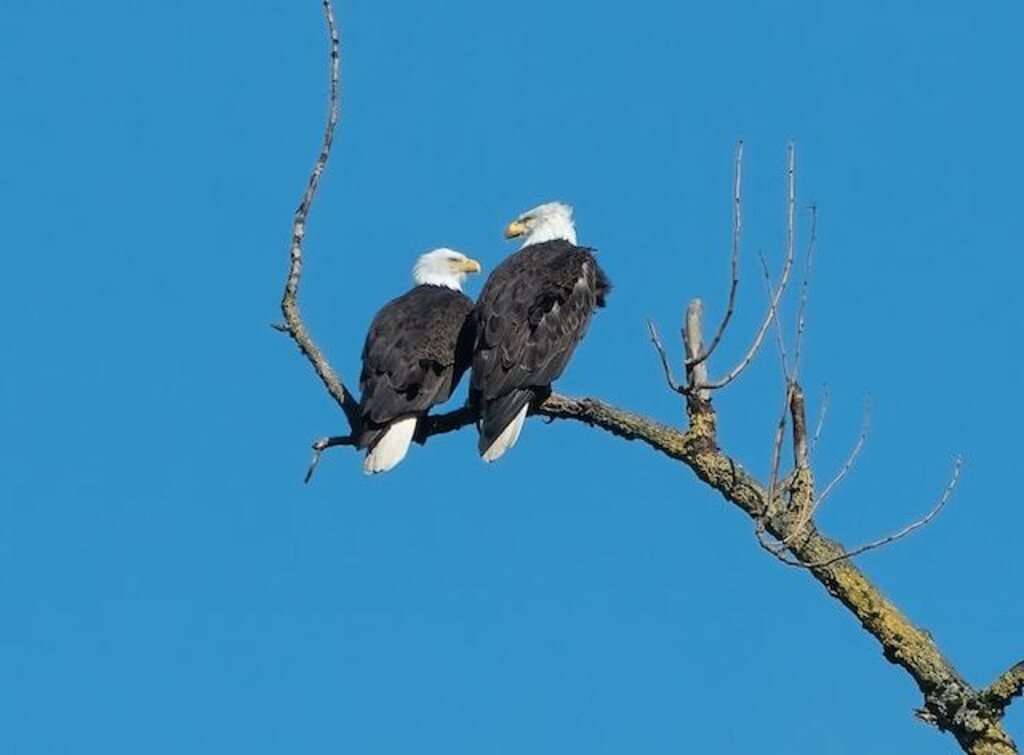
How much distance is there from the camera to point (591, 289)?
8.88 m

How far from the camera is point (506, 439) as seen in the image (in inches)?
321

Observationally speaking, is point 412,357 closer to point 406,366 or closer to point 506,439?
point 406,366

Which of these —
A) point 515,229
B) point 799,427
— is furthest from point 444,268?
point 799,427

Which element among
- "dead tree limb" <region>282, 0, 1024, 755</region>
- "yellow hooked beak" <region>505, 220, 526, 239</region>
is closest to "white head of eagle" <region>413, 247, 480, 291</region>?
"yellow hooked beak" <region>505, 220, 526, 239</region>

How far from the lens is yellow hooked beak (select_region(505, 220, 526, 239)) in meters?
10.2

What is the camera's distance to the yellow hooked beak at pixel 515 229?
401 inches

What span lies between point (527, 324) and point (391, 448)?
777mm

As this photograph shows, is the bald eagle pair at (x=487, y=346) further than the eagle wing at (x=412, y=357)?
No

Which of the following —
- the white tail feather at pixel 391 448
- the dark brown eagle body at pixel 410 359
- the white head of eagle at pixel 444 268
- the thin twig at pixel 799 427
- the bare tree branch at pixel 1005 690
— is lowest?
the bare tree branch at pixel 1005 690

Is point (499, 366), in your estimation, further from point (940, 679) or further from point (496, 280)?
point (940, 679)

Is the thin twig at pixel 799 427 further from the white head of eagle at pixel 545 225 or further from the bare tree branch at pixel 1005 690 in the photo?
the white head of eagle at pixel 545 225

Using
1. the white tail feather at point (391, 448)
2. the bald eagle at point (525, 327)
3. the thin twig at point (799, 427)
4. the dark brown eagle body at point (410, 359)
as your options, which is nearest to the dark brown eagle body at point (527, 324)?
the bald eagle at point (525, 327)

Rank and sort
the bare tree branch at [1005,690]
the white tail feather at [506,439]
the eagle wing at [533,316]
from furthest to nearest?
the eagle wing at [533,316]
the white tail feather at [506,439]
the bare tree branch at [1005,690]

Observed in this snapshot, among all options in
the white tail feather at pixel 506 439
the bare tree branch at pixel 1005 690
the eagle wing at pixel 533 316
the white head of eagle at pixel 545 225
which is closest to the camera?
the bare tree branch at pixel 1005 690
